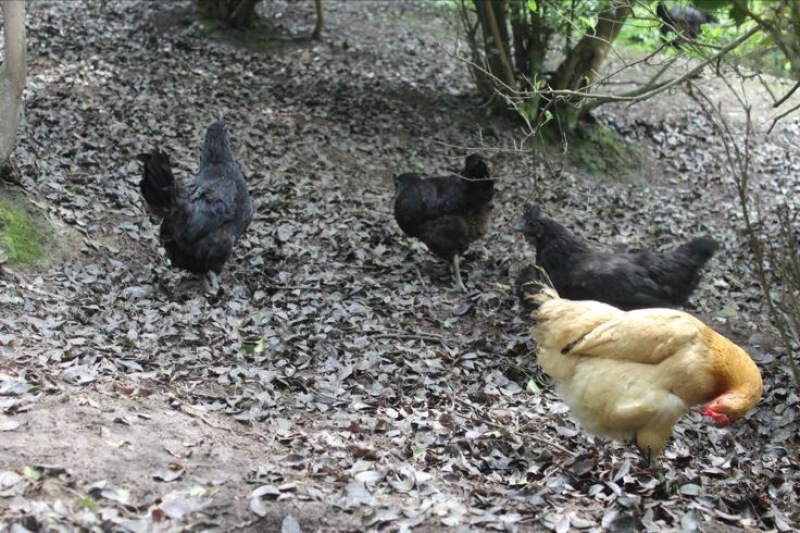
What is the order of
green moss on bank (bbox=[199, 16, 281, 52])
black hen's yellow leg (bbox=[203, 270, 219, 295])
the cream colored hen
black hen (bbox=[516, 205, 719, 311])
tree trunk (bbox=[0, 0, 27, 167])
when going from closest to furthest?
the cream colored hen → black hen (bbox=[516, 205, 719, 311]) → tree trunk (bbox=[0, 0, 27, 167]) → black hen's yellow leg (bbox=[203, 270, 219, 295]) → green moss on bank (bbox=[199, 16, 281, 52])

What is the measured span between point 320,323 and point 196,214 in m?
1.57

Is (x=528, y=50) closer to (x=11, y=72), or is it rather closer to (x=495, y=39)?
(x=495, y=39)

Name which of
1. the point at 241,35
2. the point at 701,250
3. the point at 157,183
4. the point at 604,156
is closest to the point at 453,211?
the point at 701,250

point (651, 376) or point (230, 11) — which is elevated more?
point (230, 11)

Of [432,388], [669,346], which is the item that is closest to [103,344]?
[432,388]

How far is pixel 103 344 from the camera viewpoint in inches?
233

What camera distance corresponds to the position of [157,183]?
278 inches

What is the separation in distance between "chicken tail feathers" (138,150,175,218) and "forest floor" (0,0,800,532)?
0.78 metres

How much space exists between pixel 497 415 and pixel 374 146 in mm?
6100

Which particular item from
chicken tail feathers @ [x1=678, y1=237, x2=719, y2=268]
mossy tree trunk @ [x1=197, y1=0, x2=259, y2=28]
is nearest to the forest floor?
mossy tree trunk @ [x1=197, y1=0, x2=259, y2=28]

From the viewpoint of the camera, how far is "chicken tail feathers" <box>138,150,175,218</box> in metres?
6.99

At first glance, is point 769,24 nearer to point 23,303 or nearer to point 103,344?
point 103,344

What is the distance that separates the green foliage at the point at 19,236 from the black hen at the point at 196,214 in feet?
3.49

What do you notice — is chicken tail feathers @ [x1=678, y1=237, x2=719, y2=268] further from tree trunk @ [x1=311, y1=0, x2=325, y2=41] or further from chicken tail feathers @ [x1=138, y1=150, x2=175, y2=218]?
tree trunk @ [x1=311, y1=0, x2=325, y2=41]
